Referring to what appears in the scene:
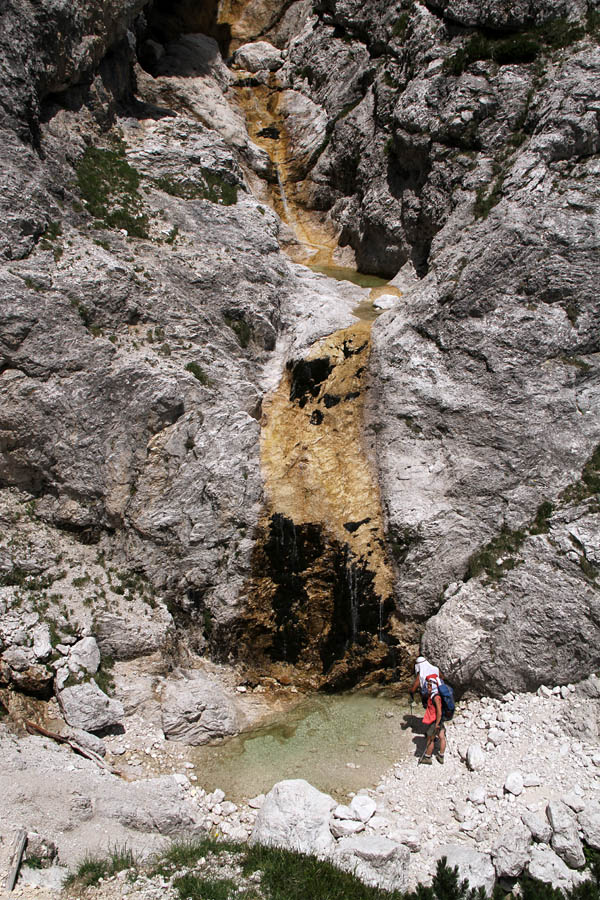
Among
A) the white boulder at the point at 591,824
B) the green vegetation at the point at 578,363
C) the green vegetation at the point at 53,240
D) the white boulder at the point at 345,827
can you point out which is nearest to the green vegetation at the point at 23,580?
the white boulder at the point at 345,827

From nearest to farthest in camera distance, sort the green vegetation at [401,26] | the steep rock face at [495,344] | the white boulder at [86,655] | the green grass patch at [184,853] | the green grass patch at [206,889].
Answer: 1. the green grass patch at [206,889]
2. the green grass patch at [184,853]
3. the white boulder at [86,655]
4. the steep rock face at [495,344]
5. the green vegetation at [401,26]

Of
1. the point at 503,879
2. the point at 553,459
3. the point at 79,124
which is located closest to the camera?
the point at 503,879

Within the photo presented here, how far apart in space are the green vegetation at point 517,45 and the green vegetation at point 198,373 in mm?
16048

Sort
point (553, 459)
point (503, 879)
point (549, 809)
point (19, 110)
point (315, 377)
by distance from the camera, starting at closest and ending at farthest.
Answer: point (503, 879) → point (549, 809) → point (553, 459) → point (19, 110) → point (315, 377)

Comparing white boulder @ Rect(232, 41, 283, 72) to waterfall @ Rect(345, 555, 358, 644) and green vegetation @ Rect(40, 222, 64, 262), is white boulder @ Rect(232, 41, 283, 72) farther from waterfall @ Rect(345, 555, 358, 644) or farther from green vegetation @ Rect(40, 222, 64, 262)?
waterfall @ Rect(345, 555, 358, 644)

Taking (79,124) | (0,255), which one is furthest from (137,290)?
(79,124)

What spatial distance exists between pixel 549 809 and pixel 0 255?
779 inches

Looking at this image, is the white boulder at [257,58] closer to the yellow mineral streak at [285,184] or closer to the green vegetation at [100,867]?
the yellow mineral streak at [285,184]

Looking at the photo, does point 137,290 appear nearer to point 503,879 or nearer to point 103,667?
point 103,667

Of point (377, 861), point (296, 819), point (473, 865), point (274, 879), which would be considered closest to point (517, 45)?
point (473, 865)

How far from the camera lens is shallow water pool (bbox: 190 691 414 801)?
1318 centimetres

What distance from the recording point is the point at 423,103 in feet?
79.0

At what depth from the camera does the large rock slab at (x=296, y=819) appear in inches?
426

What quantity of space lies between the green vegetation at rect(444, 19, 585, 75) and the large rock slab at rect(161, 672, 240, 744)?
2438cm
